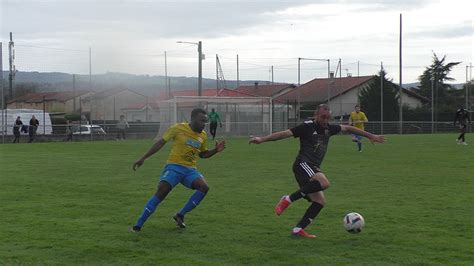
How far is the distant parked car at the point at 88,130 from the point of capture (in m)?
42.7

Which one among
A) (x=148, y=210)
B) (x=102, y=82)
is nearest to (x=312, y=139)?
(x=148, y=210)

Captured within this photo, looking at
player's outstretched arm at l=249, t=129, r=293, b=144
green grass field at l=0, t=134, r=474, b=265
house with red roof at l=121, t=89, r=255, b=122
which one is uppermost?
house with red roof at l=121, t=89, r=255, b=122

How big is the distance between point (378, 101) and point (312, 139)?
50.9 metres

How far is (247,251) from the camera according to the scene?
7.46 metres

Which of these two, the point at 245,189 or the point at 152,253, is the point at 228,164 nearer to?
the point at 245,189

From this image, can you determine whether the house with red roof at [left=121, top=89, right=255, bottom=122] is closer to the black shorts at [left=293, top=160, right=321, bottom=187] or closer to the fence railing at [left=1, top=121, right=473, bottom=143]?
A: the fence railing at [left=1, top=121, right=473, bottom=143]

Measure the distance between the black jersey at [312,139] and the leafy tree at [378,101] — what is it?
48546 mm

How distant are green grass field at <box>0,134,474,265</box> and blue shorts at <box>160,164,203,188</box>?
2.14 ft

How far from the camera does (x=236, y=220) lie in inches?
374

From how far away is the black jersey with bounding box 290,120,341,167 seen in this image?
8641mm

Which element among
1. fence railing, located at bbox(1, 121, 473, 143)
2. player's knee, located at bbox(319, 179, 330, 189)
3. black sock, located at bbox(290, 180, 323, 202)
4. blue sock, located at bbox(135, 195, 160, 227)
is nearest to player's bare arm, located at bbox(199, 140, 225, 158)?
blue sock, located at bbox(135, 195, 160, 227)

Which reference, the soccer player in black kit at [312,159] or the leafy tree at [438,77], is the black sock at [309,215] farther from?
the leafy tree at [438,77]

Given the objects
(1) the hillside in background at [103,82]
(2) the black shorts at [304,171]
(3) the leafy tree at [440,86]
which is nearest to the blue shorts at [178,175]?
(2) the black shorts at [304,171]

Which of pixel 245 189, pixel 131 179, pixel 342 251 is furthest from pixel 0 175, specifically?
pixel 342 251
